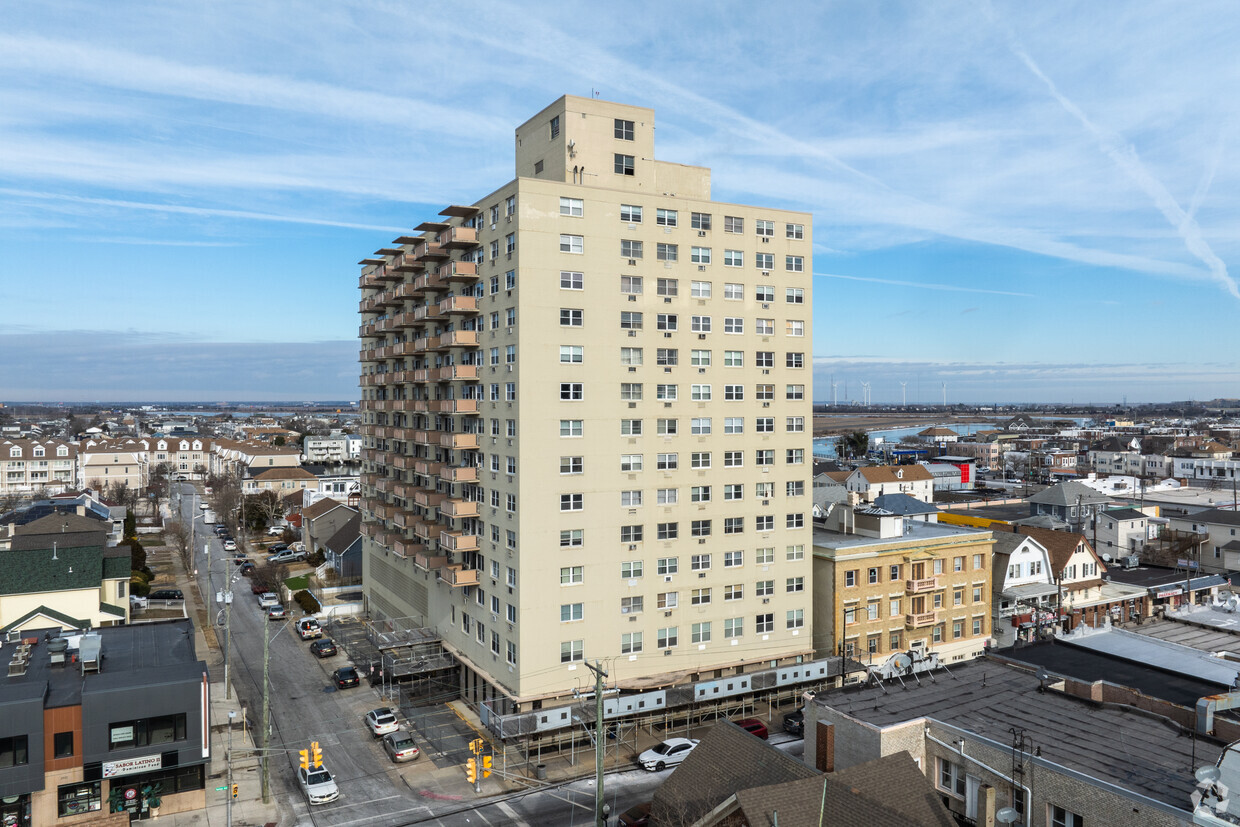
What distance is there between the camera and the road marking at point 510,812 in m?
39.7

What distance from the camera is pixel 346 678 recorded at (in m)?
61.2

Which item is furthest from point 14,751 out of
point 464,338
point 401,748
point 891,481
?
point 891,481

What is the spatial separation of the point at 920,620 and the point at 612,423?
1204 inches

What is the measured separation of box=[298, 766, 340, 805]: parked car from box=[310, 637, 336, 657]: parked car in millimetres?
26315

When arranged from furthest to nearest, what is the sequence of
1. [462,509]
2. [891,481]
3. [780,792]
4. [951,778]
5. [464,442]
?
[891,481] → [464,442] → [462,509] → [951,778] → [780,792]

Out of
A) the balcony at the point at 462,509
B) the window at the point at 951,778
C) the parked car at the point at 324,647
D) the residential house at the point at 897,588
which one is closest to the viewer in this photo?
the window at the point at 951,778

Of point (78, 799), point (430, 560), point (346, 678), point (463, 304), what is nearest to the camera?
point (78, 799)

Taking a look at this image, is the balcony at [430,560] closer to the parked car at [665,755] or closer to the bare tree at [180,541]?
the parked car at [665,755]

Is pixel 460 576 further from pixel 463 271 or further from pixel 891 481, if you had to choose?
pixel 891 481

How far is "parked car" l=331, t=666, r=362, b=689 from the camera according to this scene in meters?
61.1

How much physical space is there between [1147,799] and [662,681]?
30915mm

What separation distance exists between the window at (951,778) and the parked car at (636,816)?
44.4 feet

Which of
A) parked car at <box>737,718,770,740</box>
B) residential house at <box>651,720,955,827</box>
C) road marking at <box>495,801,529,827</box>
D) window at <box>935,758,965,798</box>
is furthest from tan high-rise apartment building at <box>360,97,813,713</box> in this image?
window at <box>935,758,965,798</box>

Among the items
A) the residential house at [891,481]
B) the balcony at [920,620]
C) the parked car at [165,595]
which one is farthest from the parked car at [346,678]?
the residential house at [891,481]
